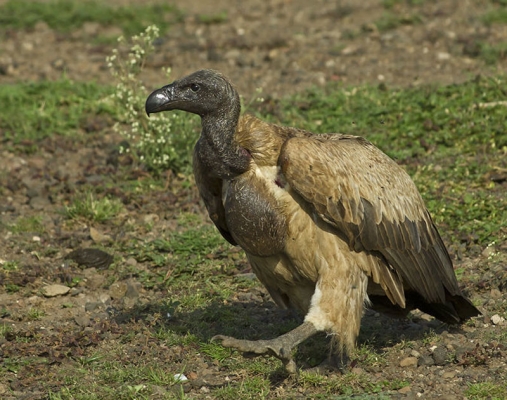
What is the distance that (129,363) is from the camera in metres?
6.59

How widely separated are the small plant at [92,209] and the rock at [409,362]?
138 inches

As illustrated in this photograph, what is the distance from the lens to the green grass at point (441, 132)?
8.54m

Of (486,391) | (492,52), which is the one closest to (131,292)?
(486,391)

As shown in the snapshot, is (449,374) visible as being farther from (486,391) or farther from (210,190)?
(210,190)

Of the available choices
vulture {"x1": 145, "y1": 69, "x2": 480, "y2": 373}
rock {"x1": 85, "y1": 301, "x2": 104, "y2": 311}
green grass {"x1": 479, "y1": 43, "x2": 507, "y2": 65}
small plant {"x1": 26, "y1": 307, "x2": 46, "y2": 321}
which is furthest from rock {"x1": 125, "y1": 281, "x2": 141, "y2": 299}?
green grass {"x1": 479, "y1": 43, "x2": 507, "y2": 65}

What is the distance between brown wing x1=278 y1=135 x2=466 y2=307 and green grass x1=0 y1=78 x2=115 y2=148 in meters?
4.96

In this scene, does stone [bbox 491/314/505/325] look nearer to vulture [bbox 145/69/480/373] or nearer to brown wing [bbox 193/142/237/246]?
vulture [bbox 145/69/480/373]

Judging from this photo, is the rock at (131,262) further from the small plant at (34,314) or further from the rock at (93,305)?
the small plant at (34,314)

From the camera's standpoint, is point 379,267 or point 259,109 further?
point 259,109

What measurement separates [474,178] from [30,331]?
4.23 meters

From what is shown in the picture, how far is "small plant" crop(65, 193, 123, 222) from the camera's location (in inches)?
356

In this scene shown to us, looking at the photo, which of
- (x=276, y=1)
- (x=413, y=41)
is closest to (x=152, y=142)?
(x=413, y=41)

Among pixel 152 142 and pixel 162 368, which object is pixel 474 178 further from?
pixel 162 368

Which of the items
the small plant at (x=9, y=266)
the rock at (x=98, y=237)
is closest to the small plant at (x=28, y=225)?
the rock at (x=98, y=237)
